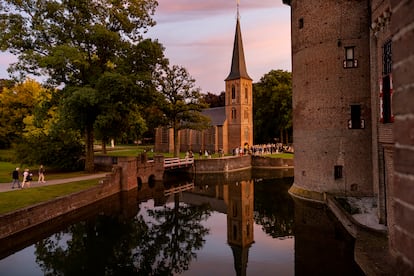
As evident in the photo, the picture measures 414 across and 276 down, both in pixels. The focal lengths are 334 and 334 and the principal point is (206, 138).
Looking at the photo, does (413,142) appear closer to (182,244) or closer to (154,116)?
(182,244)

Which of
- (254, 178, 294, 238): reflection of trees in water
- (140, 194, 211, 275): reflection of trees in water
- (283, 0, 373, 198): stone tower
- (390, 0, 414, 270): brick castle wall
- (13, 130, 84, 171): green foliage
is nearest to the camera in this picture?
(390, 0, 414, 270): brick castle wall

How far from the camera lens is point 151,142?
3568 inches

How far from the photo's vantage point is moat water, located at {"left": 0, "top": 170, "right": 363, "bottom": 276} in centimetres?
1194

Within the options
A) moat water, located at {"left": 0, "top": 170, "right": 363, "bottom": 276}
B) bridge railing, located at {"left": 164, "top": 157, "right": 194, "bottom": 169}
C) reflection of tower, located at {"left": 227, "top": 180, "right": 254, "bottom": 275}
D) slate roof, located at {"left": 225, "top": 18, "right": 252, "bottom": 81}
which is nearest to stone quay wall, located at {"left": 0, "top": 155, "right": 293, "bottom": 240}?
moat water, located at {"left": 0, "top": 170, "right": 363, "bottom": 276}

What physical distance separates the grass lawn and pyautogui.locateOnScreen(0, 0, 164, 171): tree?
5895 mm

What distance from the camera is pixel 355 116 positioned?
2006 cm

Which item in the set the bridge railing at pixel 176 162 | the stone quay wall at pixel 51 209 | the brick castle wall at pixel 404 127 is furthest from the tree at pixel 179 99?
the brick castle wall at pixel 404 127

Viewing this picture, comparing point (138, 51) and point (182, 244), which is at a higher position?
point (138, 51)

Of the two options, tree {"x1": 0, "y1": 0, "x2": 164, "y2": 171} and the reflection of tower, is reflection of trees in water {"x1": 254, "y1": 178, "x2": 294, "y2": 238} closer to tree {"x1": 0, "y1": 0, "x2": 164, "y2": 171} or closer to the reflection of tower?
the reflection of tower

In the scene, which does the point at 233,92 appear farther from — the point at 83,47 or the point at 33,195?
the point at 33,195

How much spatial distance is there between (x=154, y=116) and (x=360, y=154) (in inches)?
960

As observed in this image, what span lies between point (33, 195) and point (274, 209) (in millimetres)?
14252

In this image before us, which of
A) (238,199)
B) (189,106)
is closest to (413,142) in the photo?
(238,199)

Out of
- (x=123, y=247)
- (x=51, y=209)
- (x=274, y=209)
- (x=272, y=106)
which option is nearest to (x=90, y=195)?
(x=51, y=209)
